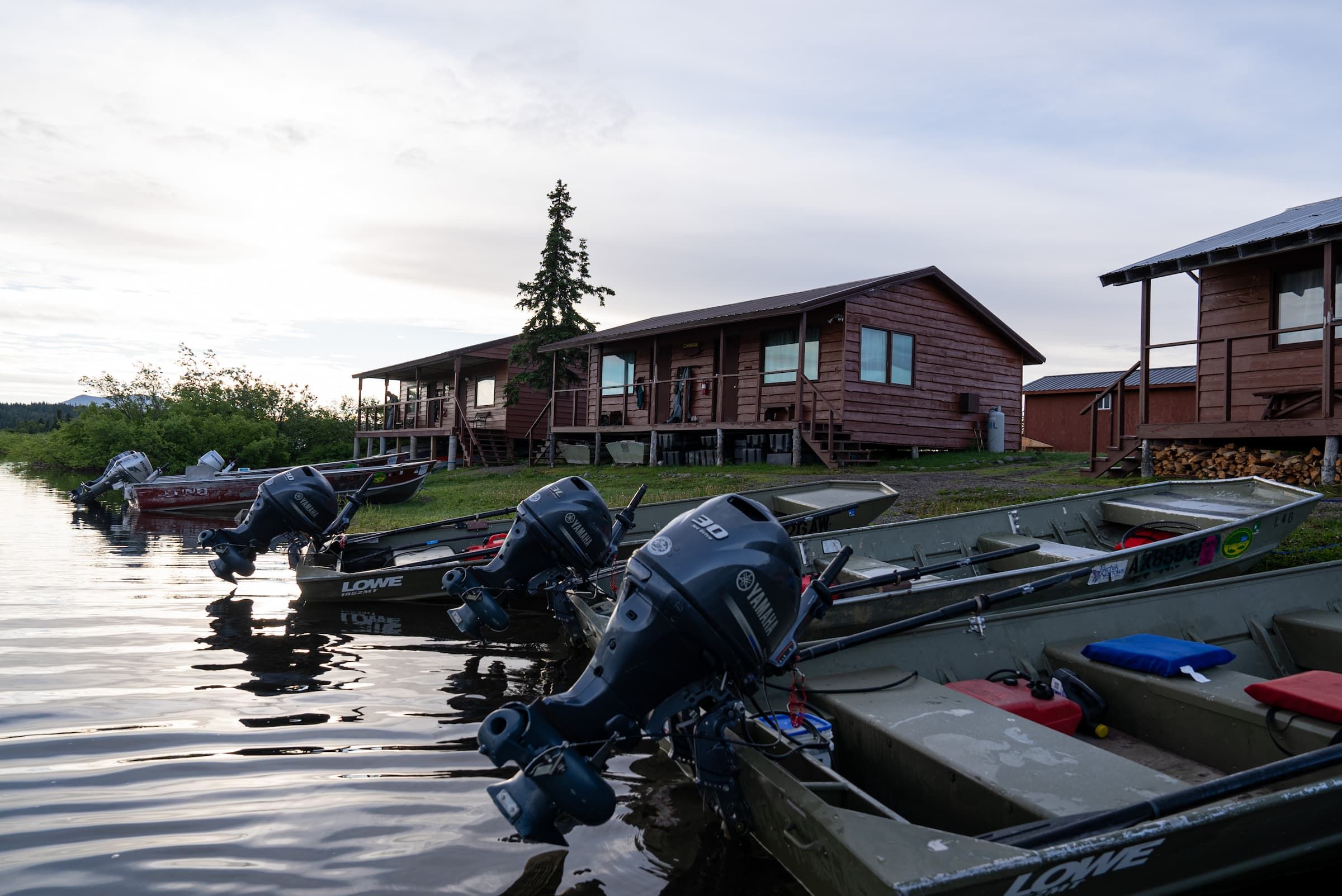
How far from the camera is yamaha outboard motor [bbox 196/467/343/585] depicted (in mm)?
7730

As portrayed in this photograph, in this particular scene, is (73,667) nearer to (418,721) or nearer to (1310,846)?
(418,721)

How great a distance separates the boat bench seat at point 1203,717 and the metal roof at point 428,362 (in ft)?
85.0

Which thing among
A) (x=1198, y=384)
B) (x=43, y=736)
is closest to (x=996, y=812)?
(x=43, y=736)

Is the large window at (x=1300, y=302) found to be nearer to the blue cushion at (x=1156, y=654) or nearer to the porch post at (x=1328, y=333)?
the porch post at (x=1328, y=333)

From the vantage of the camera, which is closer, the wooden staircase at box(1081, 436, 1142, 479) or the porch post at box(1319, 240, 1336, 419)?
the porch post at box(1319, 240, 1336, 419)

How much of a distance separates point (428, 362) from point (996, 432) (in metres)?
19.0

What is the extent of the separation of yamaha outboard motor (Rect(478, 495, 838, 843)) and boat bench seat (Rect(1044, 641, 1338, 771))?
1.81 m

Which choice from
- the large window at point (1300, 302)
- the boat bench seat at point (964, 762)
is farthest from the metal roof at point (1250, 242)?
the boat bench seat at point (964, 762)

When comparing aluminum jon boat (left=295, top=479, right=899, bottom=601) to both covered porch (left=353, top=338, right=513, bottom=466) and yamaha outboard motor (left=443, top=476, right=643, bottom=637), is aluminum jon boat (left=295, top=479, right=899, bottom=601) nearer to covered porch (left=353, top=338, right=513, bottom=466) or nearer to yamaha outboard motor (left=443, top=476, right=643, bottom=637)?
yamaha outboard motor (left=443, top=476, right=643, bottom=637)

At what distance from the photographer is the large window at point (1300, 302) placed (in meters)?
11.5

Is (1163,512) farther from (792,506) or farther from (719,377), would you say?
(719,377)

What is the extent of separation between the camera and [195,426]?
32.8 meters

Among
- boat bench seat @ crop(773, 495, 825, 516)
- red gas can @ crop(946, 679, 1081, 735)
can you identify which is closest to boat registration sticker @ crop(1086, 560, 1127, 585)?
red gas can @ crop(946, 679, 1081, 735)

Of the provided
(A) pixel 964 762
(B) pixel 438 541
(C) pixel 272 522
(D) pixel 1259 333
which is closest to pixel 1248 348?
(D) pixel 1259 333
